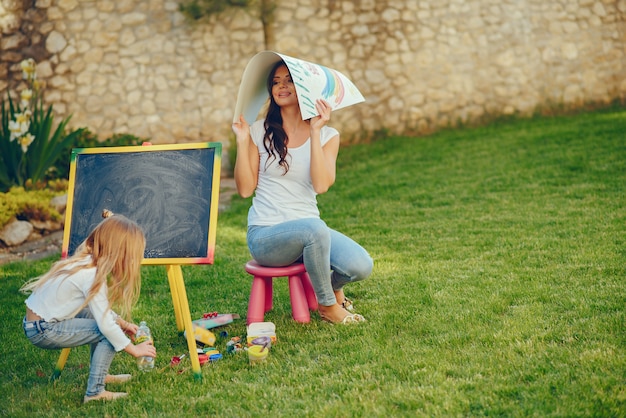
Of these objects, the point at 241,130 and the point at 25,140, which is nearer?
the point at 241,130

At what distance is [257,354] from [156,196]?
102 cm

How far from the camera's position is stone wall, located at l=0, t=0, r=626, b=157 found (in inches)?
412

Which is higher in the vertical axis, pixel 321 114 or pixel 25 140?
pixel 321 114

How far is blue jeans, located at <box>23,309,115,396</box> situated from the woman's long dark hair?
57.6 inches

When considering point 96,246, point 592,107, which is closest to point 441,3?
point 592,107

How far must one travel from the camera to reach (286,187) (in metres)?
4.41

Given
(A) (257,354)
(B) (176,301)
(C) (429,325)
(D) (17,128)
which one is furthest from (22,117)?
(C) (429,325)

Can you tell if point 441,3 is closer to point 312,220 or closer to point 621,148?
point 621,148

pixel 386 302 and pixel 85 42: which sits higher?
pixel 85 42

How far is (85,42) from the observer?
1044 centimetres

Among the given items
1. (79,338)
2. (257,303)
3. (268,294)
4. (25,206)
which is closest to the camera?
(79,338)

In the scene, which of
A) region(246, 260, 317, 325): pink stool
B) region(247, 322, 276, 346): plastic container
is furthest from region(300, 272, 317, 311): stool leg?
region(247, 322, 276, 346): plastic container

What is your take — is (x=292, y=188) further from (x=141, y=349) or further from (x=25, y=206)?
(x=25, y=206)

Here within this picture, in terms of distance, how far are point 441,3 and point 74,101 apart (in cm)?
553
